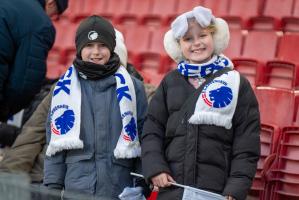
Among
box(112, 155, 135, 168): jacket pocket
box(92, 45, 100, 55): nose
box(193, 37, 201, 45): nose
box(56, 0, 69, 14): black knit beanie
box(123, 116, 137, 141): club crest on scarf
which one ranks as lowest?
box(112, 155, 135, 168): jacket pocket

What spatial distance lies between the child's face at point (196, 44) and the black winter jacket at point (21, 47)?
3.12 feet

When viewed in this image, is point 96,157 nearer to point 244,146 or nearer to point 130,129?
point 130,129

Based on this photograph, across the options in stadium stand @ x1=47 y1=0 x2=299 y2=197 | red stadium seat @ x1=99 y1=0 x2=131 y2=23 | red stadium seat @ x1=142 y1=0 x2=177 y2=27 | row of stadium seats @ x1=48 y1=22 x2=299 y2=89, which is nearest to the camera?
stadium stand @ x1=47 y1=0 x2=299 y2=197

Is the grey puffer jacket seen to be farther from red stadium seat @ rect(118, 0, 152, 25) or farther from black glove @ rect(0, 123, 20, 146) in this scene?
red stadium seat @ rect(118, 0, 152, 25)

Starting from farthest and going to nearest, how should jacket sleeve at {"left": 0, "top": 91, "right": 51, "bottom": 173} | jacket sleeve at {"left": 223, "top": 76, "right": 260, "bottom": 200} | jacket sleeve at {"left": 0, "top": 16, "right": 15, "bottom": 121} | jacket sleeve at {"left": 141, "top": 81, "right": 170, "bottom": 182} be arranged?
jacket sleeve at {"left": 0, "top": 91, "right": 51, "bottom": 173} < jacket sleeve at {"left": 0, "top": 16, "right": 15, "bottom": 121} < jacket sleeve at {"left": 141, "top": 81, "right": 170, "bottom": 182} < jacket sleeve at {"left": 223, "top": 76, "right": 260, "bottom": 200}

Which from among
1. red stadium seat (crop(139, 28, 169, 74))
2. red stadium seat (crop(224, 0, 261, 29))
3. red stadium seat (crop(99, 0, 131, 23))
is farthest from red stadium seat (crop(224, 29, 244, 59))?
red stadium seat (crop(99, 0, 131, 23))

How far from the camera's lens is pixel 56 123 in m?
2.95

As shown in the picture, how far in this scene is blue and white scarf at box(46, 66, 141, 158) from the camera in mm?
2871

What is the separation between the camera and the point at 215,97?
8.50ft

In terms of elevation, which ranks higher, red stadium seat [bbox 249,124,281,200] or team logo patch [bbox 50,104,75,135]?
team logo patch [bbox 50,104,75,135]

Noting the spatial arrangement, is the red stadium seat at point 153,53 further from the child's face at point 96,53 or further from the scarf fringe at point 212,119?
the scarf fringe at point 212,119

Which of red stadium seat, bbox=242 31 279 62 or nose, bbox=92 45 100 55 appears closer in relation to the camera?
nose, bbox=92 45 100 55

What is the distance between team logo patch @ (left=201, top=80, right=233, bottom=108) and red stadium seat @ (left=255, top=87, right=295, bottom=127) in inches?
45.5

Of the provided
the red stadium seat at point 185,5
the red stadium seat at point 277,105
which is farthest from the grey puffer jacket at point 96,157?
the red stadium seat at point 185,5
